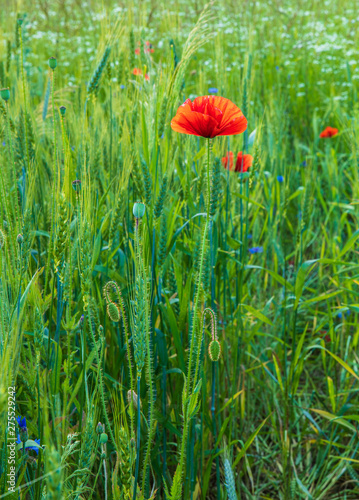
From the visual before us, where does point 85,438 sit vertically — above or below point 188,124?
below

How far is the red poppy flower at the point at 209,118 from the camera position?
0.76 m

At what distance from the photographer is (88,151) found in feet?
3.72

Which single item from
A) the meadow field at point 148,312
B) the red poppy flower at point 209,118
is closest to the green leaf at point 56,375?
the meadow field at point 148,312

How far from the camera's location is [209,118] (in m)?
0.75

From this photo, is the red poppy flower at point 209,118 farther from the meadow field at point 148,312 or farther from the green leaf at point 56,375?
the green leaf at point 56,375

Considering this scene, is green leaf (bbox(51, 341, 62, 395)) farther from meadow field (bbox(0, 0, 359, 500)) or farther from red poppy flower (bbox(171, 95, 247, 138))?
red poppy flower (bbox(171, 95, 247, 138))

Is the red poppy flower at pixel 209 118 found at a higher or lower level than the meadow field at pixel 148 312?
higher

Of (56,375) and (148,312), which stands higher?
(148,312)

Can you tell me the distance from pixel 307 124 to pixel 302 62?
799 mm

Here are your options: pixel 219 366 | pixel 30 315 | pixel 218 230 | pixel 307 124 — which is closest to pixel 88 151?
pixel 218 230

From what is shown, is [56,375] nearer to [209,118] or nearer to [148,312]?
[148,312]

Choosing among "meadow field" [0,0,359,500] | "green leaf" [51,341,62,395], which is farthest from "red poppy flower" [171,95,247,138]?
"green leaf" [51,341,62,395]

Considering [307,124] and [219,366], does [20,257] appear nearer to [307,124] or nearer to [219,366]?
[219,366]

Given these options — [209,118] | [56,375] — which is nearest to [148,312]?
[56,375]
